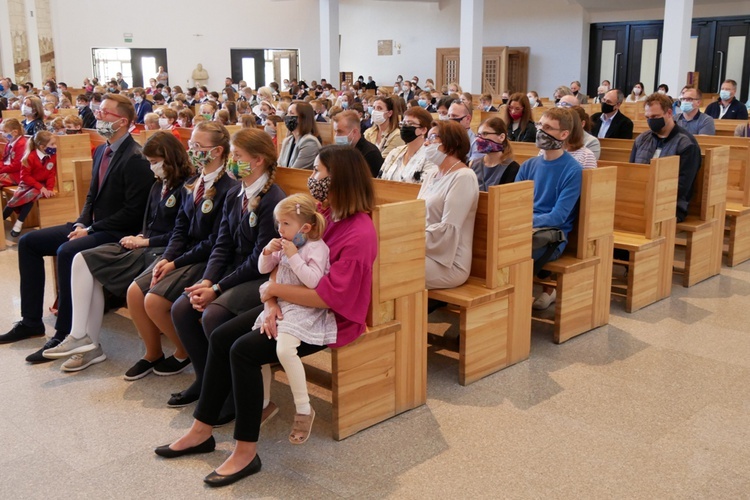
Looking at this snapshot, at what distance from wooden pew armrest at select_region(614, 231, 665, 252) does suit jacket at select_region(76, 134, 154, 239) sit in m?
3.07

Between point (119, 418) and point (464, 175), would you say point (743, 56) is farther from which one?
point (119, 418)

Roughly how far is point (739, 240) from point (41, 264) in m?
5.33

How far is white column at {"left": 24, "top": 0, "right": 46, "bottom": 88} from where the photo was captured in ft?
69.3

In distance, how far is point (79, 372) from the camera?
432 centimetres

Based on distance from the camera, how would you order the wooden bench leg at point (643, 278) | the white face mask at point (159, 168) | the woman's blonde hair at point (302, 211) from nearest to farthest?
the woman's blonde hair at point (302, 211) < the white face mask at point (159, 168) < the wooden bench leg at point (643, 278)

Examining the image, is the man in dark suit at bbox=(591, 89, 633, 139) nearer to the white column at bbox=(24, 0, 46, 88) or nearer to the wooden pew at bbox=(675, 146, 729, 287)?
the wooden pew at bbox=(675, 146, 729, 287)

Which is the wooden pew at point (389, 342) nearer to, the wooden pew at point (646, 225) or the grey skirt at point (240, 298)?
the grey skirt at point (240, 298)

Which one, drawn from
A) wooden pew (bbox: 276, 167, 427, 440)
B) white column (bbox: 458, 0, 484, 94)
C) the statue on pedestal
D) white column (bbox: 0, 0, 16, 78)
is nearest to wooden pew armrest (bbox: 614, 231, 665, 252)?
wooden pew (bbox: 276, 167, 427, 440)

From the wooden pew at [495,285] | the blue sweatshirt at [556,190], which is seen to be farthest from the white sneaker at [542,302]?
the wooden pew at [495,285]

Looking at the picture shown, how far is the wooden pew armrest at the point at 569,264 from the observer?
4.52m

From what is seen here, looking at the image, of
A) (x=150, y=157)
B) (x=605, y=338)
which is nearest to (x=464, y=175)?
(x=605, y=338)

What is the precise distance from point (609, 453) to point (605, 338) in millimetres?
1526

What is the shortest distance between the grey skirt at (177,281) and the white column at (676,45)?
1203 cm

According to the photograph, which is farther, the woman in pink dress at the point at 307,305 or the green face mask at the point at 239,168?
the green face mask at the point at 239,168
